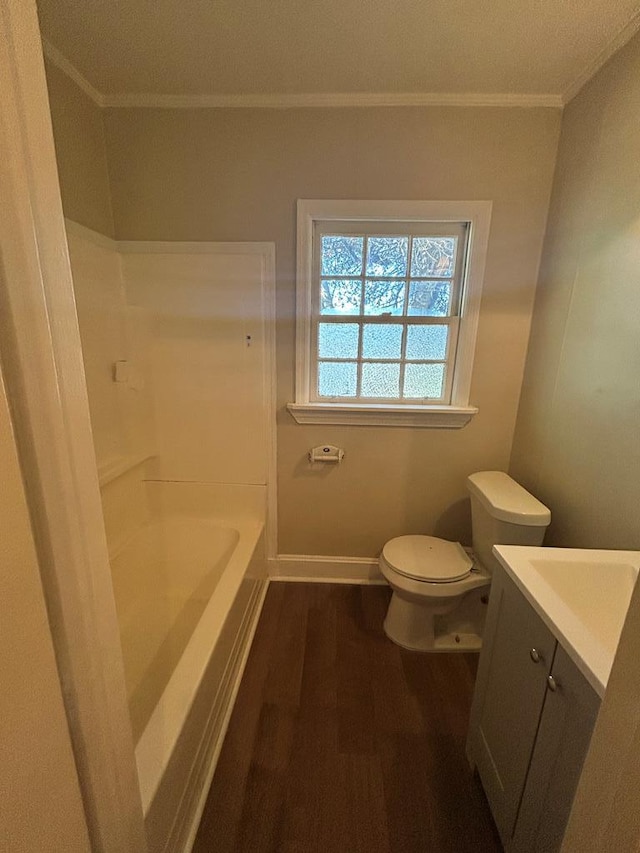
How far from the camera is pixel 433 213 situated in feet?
5.54

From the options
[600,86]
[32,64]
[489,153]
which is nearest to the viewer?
[32,64]

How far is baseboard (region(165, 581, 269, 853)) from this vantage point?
1.01 m

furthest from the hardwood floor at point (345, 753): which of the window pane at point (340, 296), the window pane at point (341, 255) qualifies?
the window pane at point (341, 255)

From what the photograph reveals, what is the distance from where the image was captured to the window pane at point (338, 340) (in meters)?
1.92

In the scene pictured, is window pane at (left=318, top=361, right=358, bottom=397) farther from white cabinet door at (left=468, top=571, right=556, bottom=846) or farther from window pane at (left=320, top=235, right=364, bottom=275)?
white cabinet door at (left=468, top=571, right=556, bottom=846)

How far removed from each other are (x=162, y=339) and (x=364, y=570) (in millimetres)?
1735

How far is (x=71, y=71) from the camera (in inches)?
57.1

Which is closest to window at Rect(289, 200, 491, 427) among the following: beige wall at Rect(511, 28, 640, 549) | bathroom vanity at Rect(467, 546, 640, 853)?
beige wall at Rect(511, 28, 640, 549)

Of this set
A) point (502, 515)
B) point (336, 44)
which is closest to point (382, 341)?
point (502, 515)

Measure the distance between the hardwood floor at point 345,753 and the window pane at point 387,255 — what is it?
1835 millimetres

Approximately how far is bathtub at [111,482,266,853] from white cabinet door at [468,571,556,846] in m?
0.88

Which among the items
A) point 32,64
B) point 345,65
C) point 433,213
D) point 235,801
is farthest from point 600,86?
point 235,801

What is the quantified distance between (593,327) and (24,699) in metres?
1.80

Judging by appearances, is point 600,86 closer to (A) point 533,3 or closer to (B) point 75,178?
(A) point 533,3
